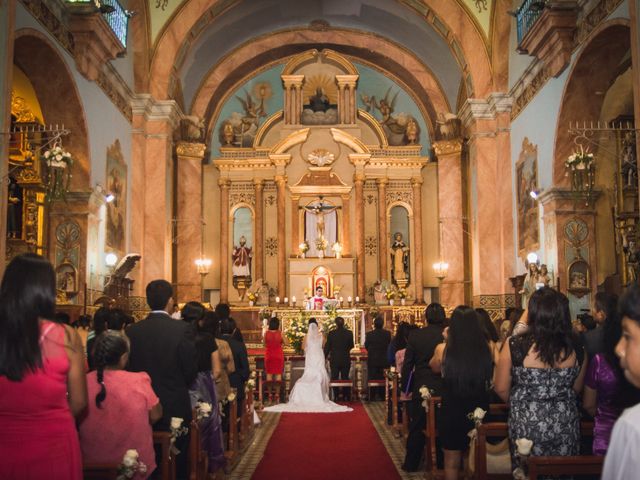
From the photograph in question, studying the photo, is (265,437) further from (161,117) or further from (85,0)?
(161,117)

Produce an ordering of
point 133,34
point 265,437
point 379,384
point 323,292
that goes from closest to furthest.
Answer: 1. point 265,437
2. point 379,384
3. point 133,34
4. point 323,292

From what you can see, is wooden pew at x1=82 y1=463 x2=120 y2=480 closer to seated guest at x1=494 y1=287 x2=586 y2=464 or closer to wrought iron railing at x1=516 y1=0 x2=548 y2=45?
seated guest at x1=494 y1=287 x2=586 y2=464

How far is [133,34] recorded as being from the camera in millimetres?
18344

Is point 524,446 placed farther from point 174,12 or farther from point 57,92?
point 174,12

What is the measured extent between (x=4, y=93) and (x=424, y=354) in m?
6.46

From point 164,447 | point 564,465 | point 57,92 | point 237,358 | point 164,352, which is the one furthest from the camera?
point 57,92

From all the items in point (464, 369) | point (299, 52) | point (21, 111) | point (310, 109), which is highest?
point (299, 52)

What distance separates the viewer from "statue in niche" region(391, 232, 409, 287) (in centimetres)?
2367

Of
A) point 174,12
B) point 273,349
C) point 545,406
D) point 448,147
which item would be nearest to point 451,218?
point 448,147

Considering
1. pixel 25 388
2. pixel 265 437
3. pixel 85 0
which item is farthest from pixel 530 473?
pixel 85 0

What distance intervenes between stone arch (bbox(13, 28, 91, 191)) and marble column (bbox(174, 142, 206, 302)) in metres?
7.47

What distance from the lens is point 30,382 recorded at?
3248mm

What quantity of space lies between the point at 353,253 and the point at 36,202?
1085 centimetres

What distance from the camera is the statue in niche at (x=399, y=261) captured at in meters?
23.7
